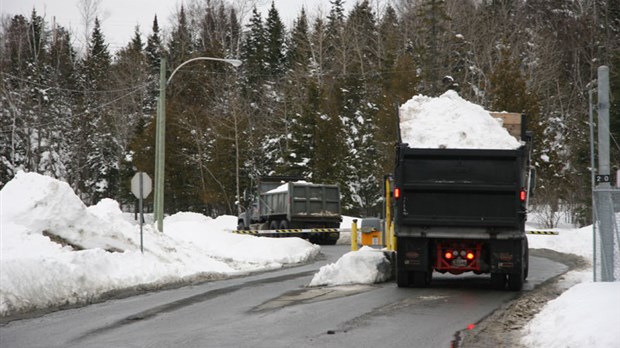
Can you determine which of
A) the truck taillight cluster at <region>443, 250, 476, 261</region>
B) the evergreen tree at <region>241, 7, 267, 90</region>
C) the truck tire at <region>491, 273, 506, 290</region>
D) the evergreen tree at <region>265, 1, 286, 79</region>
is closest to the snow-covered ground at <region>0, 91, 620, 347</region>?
the truck tire at <region>491, 273, 506, 290</region>

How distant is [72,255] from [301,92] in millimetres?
56128

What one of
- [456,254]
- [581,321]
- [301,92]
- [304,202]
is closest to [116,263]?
[456,254]

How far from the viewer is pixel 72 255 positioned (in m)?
16.1

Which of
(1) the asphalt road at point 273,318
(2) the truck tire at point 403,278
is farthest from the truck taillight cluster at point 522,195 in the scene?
(2) the truck tire at point 403,278

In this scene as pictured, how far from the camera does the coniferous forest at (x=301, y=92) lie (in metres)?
57.8

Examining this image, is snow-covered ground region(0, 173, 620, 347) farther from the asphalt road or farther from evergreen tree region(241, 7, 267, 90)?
evergreen tree region(241, 7, 267, 90)

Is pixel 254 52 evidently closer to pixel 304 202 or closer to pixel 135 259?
pixel 304 202

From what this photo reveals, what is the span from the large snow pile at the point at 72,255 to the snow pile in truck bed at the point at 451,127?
6.62 metres

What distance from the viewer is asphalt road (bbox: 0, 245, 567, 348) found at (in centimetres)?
961

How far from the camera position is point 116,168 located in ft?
268

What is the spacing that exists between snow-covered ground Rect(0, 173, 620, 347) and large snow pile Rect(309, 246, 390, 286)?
0.02 m

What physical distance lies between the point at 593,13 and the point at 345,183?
2663 centimetres

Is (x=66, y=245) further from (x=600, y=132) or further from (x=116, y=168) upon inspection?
(x=116, y=168)

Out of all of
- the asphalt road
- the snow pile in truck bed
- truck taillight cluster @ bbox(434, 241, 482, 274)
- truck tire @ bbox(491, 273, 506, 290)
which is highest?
the snow pile in truck bed
